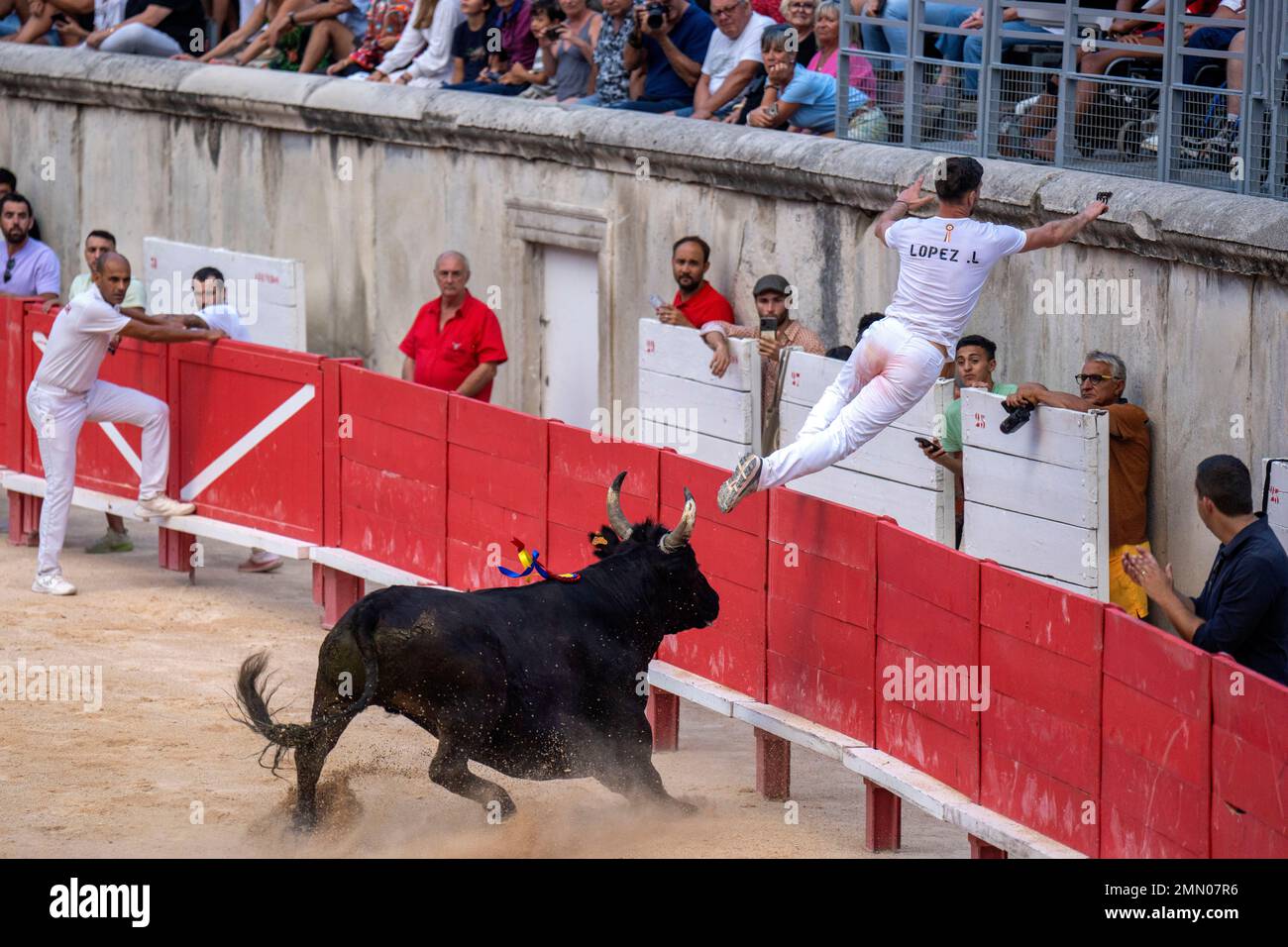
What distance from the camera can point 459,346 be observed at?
12117 millimetres

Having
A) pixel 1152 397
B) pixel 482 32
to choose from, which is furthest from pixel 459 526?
pixel 482 32

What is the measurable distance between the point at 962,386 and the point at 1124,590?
1141 mm

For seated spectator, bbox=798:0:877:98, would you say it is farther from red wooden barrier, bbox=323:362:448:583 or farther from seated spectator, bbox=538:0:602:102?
red wooden barrier, bbox=323:362:448:583

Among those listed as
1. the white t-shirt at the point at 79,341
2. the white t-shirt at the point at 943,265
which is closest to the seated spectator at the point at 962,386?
the white t-shirt at the point at 943,265

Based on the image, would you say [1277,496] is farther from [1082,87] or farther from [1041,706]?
[1082,87]

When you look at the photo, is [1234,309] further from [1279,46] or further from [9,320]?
[9,320]

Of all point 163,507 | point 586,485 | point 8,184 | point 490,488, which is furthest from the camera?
point 8,184

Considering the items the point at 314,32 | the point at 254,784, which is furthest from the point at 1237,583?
the point at 314,32

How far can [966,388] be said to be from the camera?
950 cm

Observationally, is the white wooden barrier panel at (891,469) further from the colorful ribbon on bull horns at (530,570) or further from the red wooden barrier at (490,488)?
the colorful ribbon on bull horns at (530,570)

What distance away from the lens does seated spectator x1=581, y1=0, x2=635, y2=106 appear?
43.4ft

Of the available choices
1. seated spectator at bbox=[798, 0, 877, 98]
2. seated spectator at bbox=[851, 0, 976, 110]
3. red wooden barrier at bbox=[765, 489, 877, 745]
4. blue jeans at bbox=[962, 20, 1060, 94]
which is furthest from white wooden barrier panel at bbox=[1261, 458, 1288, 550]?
seated spectator at bbox=[798, 0, 877, 98]

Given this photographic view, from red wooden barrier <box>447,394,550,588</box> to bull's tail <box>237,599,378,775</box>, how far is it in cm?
226
